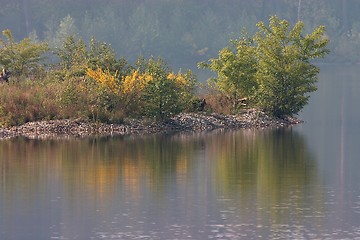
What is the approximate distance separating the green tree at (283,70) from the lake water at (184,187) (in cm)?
534

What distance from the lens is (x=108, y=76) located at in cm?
5631

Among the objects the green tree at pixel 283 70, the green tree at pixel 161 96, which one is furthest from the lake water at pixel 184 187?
the green tree at pixel 283 70

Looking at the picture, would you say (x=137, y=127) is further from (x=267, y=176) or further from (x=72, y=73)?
(x=267, y=176)

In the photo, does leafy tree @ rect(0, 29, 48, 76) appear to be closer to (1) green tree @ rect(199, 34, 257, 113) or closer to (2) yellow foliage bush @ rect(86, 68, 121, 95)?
(2) yellow foliage bush @ rect(86, 68, 121, 95)

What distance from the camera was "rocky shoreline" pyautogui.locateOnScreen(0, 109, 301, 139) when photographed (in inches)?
2103

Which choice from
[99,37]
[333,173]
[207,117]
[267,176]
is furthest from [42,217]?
[99,37]

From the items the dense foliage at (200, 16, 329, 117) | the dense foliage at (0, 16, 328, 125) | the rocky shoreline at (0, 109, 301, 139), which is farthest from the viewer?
the dense foliage at (200, 16, 329, 117)

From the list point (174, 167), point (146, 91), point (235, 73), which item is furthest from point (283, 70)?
point (174, 167)

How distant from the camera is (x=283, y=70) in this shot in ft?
201

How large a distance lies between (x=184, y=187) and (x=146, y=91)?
20.0 m

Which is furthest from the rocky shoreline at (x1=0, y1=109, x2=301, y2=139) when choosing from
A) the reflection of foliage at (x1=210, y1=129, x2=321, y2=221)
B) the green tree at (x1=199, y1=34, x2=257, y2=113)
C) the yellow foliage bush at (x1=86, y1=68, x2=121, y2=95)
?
the reflection of foliage at (x1=210, y1=129, x2=321, y2=221)

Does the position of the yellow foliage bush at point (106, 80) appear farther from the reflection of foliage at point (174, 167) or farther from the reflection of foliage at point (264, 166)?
the reflection of foliage at point (264, 166)

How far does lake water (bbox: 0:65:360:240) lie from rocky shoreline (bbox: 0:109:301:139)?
212 cm

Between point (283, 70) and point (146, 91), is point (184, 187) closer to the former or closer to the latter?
point (146, 91)
